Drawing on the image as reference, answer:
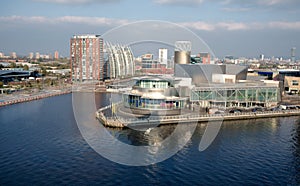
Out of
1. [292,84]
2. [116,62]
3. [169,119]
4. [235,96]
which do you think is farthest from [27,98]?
[292,84]

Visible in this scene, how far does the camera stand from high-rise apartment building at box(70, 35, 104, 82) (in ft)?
122

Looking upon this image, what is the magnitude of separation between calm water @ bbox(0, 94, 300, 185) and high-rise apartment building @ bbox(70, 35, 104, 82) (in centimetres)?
2210

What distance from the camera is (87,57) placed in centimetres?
3719

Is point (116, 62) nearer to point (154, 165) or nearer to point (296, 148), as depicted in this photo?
point (296, 148)

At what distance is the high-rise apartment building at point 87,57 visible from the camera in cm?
3709

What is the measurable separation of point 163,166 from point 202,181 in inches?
60.0

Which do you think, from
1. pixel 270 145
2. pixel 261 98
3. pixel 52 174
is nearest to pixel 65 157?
pixel 52 174

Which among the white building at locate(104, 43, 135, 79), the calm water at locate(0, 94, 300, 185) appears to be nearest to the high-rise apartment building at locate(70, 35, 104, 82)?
the white building at locate(104, 43, 135, 79)

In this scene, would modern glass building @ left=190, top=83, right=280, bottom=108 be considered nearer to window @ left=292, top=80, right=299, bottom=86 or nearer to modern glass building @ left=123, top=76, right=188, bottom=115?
modern glass building @ left=123, top=76, right=188, bottom=115

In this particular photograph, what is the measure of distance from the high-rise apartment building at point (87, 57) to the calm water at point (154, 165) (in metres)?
22.1

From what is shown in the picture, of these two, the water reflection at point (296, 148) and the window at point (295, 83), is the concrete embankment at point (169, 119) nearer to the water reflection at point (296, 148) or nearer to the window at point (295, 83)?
the water reflection at point (296, 148)

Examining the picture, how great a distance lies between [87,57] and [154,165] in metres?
29.3

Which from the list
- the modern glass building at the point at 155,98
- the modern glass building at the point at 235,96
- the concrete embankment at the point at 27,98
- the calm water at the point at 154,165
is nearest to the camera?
the calm water at the point at 154,165

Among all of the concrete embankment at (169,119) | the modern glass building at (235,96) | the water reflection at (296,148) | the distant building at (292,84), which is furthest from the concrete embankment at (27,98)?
the distant building at (292,84)
